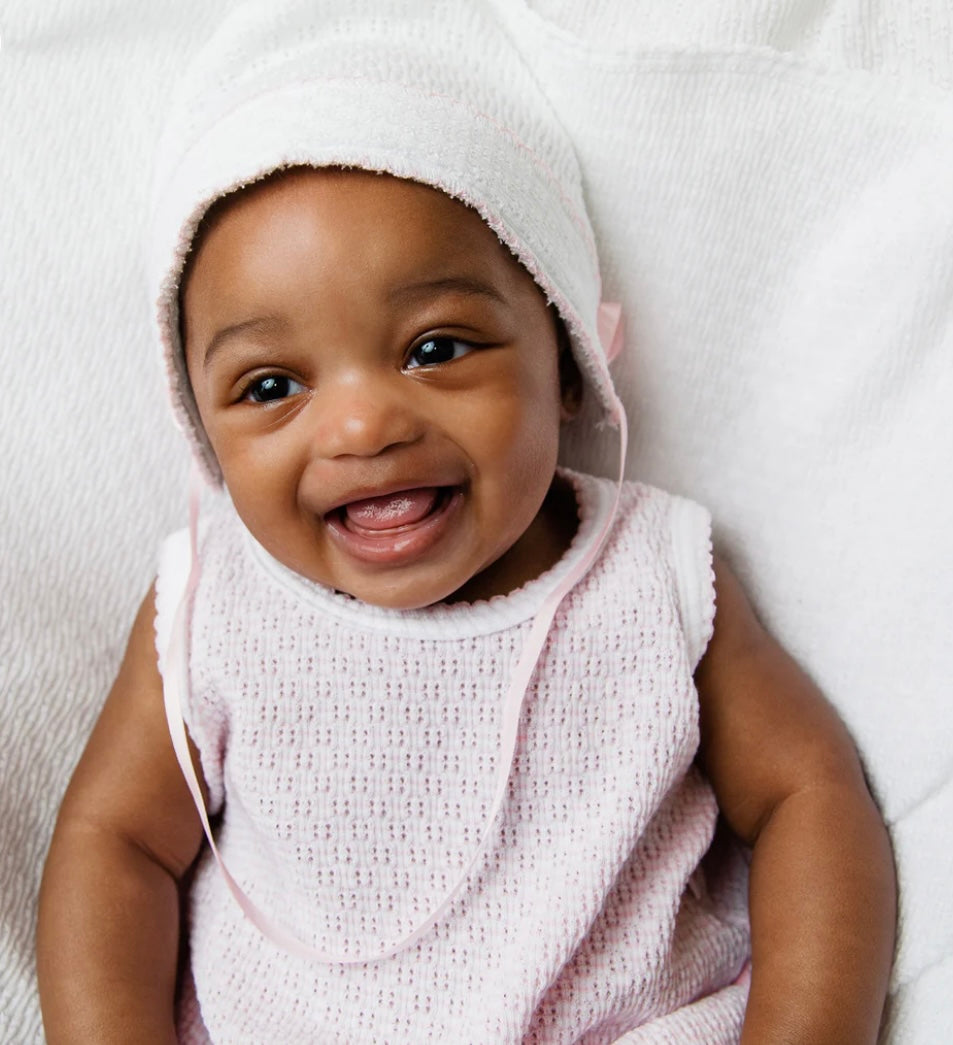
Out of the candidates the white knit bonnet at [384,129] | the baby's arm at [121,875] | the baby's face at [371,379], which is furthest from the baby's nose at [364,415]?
the baby's arm at [121,875]

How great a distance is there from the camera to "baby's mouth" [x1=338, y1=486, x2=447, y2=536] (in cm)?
108

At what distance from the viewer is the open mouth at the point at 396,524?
1.07 m

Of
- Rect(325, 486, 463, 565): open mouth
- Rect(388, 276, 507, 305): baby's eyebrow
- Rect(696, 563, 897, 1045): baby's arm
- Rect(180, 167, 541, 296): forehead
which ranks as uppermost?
Rect(180, 167, 541, 296): forehead

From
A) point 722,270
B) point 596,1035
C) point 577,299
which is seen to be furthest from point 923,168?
point 596,1035

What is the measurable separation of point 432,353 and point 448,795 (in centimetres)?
41

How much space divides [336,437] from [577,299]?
28cm

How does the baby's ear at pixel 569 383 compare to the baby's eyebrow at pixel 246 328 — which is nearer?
the baby's eyebrow at pixel 246 328

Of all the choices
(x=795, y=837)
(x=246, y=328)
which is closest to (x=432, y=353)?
(x=246, y=328)

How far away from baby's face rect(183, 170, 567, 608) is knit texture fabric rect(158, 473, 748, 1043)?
0.09 m

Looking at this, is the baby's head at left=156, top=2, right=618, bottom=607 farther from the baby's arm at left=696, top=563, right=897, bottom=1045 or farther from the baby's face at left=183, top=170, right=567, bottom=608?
the baby's arm at left=696, top=563, right=897, bottom=1045

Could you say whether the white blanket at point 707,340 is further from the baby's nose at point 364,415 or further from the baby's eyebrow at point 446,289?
the baby's nose at point 364,415

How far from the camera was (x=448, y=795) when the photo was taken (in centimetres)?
118

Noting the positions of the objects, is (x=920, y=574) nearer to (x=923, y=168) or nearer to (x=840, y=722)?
(x=840, y=722)

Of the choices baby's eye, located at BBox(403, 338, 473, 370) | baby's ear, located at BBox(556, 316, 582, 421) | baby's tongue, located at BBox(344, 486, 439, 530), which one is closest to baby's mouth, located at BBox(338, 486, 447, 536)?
baby's tongue, located at BBox(344, 486, 439, 530)
